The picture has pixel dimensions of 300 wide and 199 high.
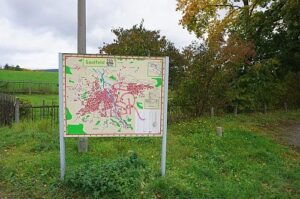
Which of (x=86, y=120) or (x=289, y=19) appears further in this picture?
(x=289, y=19)

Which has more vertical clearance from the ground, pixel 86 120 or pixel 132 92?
pixel 132 92

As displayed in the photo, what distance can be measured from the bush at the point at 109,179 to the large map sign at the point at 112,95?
55 centimetres

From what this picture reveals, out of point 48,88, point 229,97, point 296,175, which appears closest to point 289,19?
point 229,97

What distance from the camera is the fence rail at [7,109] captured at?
12.7 metres

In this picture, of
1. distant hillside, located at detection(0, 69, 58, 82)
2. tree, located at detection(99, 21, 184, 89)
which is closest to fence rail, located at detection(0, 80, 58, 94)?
distant hillside, located at detection(0, 69, 58, 82)

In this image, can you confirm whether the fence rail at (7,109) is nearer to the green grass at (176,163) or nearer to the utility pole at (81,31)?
the green grass at (176,163)

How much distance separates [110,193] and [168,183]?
0.99 metres

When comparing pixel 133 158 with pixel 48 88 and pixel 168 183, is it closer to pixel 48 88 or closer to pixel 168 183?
pixel 168 183

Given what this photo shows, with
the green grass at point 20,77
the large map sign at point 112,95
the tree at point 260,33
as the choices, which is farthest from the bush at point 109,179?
the green grass at point 20,77

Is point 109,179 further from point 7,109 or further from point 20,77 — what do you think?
point 20,77

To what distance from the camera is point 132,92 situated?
6.28 metres

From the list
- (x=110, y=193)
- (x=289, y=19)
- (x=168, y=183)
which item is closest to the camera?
(x=110, y=193)

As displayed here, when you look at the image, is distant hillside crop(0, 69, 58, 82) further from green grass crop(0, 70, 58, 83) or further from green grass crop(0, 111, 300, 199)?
green grass crop(0, 111, 300, 199)

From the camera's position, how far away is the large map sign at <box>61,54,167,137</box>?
608 centimetres
